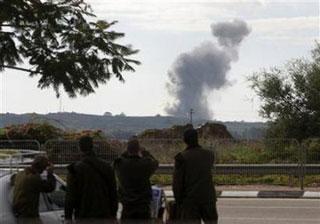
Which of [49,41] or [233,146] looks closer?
[49,41]

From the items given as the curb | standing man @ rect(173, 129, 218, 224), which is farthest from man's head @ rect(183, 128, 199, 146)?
the curb

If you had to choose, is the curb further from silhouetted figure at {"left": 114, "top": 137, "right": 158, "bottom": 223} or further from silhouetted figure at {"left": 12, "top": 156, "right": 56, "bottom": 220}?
silhouetted figure at {"left": 12, "top": 156, "right": 56, "bottom": 220}

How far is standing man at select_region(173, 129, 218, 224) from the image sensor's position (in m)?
8.40

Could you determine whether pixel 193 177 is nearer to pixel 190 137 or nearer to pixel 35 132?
pixel 190 137

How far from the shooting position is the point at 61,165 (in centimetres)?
2102

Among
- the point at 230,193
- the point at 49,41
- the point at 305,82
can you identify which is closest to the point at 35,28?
the point at 49,41

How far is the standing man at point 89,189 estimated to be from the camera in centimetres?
800

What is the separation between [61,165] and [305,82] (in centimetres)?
1275

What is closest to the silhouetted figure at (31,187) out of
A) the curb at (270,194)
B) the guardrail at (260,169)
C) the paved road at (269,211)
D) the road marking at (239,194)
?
the paved road at (269,211)

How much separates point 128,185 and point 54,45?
6.97 feet

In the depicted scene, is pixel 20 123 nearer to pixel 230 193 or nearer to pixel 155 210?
pixel 230 193

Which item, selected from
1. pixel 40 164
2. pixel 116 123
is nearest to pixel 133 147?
pixel 40 164

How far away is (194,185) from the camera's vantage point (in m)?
8.39

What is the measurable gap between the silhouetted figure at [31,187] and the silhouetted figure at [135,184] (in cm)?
81
